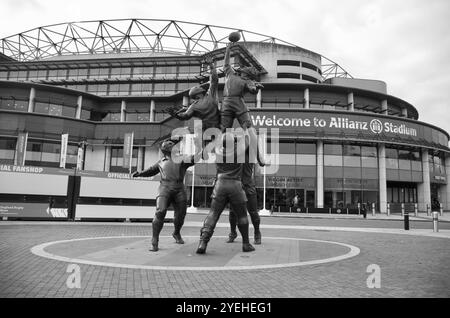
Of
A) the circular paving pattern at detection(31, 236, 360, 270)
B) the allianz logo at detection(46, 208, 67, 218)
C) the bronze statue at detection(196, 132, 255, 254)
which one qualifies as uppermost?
the bronze statue at detection(196, 132, 255, 254)

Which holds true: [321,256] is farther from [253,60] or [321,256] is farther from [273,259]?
[253,60]

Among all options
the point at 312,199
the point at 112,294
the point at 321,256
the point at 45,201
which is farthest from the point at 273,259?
the point at 312,199

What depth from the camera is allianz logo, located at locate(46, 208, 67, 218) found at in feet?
54.6

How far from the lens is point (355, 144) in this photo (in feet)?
121

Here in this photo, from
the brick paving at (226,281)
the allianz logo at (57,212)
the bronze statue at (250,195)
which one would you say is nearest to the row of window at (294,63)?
the allianz logo at (57,212)

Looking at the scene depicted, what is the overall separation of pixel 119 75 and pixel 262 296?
182 feet

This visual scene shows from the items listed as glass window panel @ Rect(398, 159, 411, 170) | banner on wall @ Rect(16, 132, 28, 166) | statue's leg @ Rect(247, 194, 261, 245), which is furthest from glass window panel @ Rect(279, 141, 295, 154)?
banner on wall @ Rect(16, 132, 28, 166)

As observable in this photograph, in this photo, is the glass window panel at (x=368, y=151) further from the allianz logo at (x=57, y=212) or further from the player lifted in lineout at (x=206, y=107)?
the player lifted in lineout at (x=206, y=107)

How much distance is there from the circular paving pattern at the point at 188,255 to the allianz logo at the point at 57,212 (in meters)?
8.93

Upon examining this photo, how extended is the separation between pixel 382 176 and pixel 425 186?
7423 millimetres

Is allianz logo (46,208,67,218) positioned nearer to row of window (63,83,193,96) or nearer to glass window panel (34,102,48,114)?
glass window panel (34,102,48,114)

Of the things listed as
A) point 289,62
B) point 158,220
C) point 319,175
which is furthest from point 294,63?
point 158,220

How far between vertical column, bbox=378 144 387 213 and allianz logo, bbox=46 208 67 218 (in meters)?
32.4
